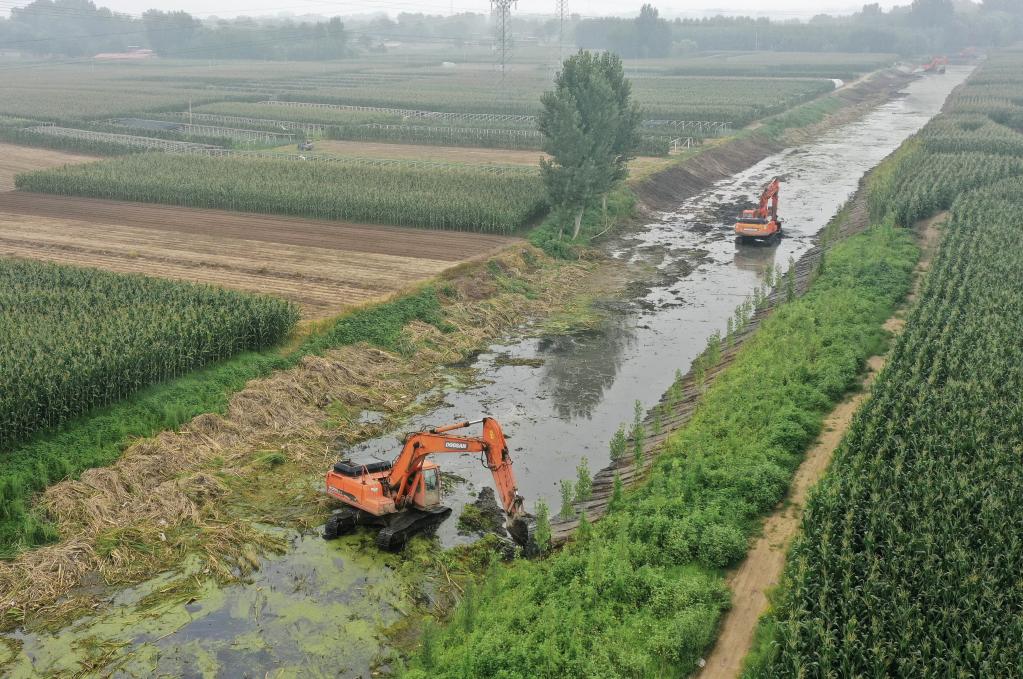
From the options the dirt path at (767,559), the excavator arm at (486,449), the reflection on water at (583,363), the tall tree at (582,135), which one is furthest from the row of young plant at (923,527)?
the tall tree at (582,135)

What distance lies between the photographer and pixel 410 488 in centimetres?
2391

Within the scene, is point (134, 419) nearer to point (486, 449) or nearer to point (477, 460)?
point (477, 460)

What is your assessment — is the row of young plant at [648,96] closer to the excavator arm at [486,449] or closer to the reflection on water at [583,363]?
the reflection on water at [583,363]

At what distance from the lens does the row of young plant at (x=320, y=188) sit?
55500 millimetres

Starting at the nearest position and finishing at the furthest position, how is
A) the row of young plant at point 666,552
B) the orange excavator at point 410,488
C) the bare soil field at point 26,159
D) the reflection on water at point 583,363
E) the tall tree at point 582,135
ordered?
the row of young plant at point 666,552
the orange excavator at point 410,488
the reflection on water at point 583,363
the tall tree at point 582,135
the bare soil field at point 26,159

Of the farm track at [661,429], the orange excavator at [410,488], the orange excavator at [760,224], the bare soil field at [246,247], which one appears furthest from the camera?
the orange excavator at [760,224]

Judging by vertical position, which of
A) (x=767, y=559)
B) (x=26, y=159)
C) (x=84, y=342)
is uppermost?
(x=26, y=159)

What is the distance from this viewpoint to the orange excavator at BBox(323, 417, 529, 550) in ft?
74.8

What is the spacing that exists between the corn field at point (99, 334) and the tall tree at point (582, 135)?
71.1 feet

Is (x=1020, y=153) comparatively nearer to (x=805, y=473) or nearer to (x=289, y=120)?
(x=805, y=473)

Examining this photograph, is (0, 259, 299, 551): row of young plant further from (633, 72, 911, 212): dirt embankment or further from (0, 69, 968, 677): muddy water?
(633, 72, 911, 212): dirt embankment

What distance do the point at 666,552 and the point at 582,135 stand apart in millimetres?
35168

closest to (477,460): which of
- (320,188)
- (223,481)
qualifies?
(223,481)

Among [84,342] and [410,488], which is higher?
[84,342]
